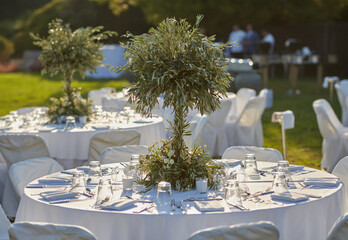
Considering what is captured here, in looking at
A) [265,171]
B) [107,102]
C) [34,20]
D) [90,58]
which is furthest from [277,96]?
[34,20]

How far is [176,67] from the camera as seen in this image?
4.01 m

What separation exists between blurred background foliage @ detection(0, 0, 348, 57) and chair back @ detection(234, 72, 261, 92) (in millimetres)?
9367

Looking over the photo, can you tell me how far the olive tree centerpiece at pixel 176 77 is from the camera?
13.1 ft

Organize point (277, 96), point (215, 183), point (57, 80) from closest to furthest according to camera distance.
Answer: point (215, 183) < point (277, 96) < point (57, 80)

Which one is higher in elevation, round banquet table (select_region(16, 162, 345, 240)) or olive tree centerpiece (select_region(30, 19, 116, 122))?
olive tree centerpiece (select_region(30, 19, 116, 122))

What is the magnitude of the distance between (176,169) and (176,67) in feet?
2.24

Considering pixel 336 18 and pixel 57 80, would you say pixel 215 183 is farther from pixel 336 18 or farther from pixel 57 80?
pixel 336 18

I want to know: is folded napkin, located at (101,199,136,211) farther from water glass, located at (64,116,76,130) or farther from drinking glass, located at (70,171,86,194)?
water glass, located at (64,116,76,130)

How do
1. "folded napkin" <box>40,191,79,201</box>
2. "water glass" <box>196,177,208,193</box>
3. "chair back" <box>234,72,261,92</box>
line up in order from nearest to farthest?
1. "folded napkin" <box>40,191,79,201</box>
2. "water glass" <box>196,177,208,193</box>
3. "chair back" <box>234,72,261,92</box>

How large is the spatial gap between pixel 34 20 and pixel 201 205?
31.7 metres

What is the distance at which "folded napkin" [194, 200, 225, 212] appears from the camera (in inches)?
143

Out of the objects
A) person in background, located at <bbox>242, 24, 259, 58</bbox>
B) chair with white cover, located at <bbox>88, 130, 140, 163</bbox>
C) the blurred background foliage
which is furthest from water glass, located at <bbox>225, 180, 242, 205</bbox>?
the blurred background foliage

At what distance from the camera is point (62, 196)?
155 inches

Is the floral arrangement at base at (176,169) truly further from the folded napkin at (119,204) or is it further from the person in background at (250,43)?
the person in background at (250,43)
